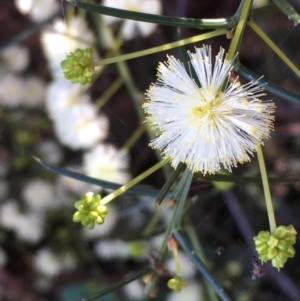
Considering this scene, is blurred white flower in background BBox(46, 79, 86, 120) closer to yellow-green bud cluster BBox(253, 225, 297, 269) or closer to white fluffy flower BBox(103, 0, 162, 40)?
white fluffy flower BBox(103, 0, 162, 40)

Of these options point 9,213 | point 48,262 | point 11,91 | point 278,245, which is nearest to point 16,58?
point 11,91

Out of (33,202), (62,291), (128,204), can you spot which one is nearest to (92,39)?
(128,204)

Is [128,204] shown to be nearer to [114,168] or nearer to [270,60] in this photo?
[114,168]

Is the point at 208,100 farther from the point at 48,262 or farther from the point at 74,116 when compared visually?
the point at 48,262

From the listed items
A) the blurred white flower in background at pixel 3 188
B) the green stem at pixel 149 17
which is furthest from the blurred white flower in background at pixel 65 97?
the green stem at pixel 149 17

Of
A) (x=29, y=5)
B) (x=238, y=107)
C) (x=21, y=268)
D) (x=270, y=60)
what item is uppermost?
(x=29, y=5)

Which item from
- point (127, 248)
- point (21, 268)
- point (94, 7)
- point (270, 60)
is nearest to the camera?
point (94, 7)

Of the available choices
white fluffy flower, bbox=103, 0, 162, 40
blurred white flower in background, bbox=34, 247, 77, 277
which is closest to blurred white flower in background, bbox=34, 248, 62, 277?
blurred white flower in background, bbox=34, 247, 77, 277

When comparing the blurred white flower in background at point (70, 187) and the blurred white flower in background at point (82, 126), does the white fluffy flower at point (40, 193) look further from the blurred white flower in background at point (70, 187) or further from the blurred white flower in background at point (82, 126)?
the blurred white flower in background at point (82, 126)
